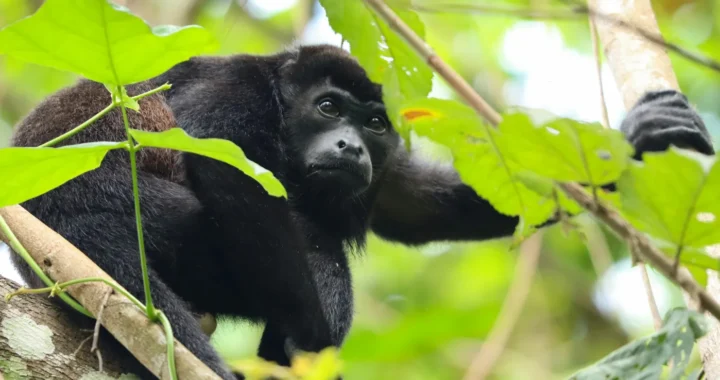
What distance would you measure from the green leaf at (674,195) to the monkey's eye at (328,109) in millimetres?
2494

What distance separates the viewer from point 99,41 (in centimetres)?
155

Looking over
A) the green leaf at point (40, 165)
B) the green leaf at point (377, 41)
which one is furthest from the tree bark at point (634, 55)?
the green leaf at point (40, 165)

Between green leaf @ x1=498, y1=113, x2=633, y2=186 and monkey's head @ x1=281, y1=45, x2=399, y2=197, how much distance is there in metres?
2.12

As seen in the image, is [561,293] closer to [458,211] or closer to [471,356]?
[471,356]

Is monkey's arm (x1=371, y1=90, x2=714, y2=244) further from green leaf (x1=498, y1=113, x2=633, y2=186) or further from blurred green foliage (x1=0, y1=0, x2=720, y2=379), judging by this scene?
green leaf (x1=498, y1=113, x2=633, y2=186)

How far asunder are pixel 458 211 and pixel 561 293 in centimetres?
361

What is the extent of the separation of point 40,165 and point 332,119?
85.7 inches

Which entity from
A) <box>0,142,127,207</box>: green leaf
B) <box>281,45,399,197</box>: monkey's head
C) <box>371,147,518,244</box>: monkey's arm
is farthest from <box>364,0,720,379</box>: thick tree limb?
<box>371,147,518,244</box>: monkey's arm

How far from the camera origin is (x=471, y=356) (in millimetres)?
6066

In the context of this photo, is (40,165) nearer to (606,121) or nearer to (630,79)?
(606,121)

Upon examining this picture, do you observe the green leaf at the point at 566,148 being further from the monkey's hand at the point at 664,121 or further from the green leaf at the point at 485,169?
the monkey's hand at the point at 664,121

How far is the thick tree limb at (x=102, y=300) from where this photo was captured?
5.97 feet

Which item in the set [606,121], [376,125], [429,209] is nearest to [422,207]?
[429,209]

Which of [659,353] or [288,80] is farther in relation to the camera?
[288,80]
